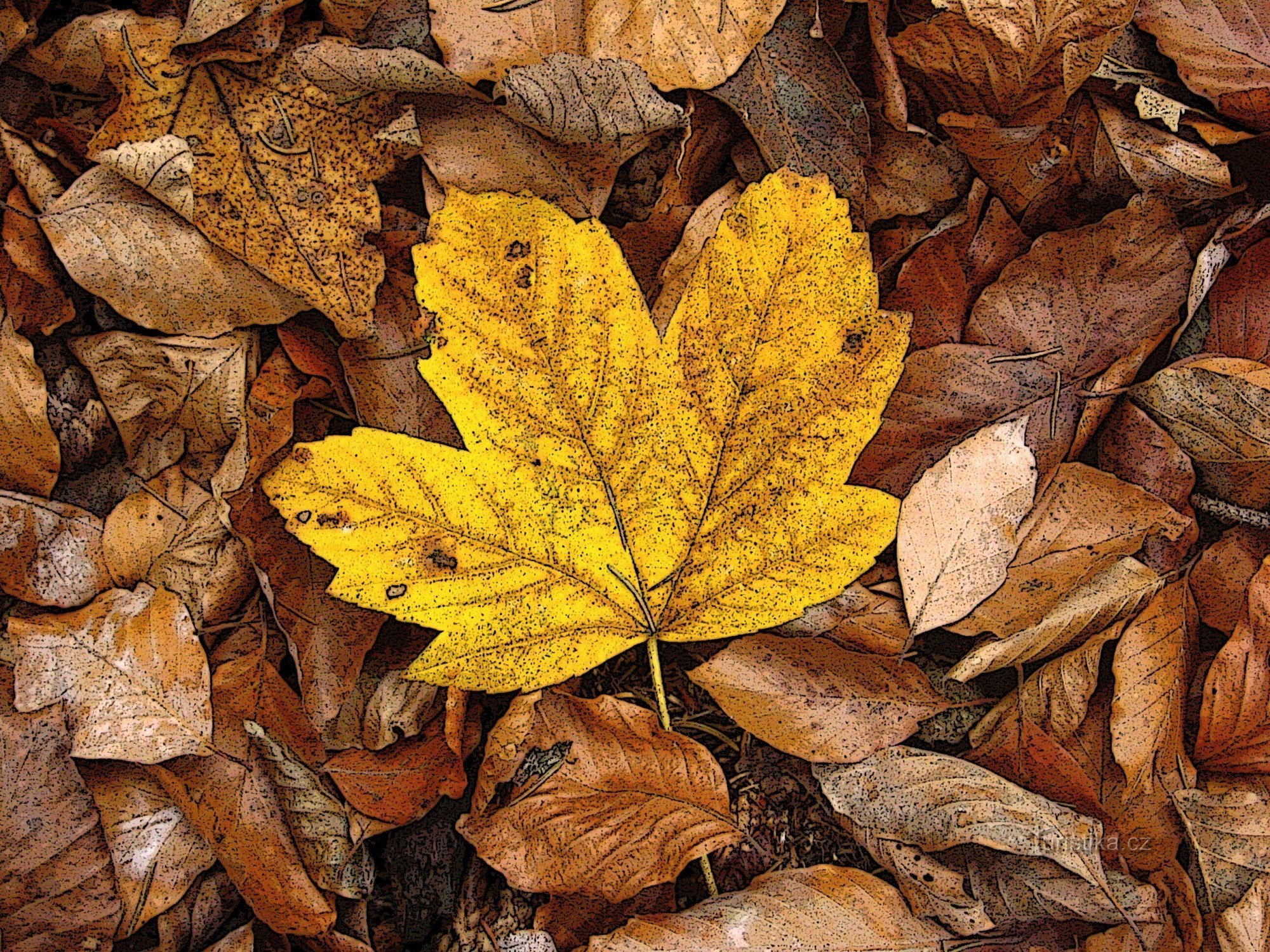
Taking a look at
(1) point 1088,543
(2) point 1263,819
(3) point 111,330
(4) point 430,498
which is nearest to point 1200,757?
(2) point 1263,819

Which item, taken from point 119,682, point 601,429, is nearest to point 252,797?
point 119,682

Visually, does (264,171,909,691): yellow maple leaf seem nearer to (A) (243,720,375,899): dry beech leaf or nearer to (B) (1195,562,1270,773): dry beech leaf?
(A) (243,720,375,899): dry beech leaf

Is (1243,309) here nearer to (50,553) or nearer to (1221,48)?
(1221,48)

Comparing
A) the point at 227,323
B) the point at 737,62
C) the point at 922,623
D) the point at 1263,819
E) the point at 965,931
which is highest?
the point at 737,62

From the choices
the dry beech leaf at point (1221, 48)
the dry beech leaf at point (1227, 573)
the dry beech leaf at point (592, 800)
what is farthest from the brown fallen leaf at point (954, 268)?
the dry beech leaf at point (592, 800)

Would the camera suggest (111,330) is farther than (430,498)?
Yes

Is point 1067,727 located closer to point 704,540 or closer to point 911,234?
point 704,540
